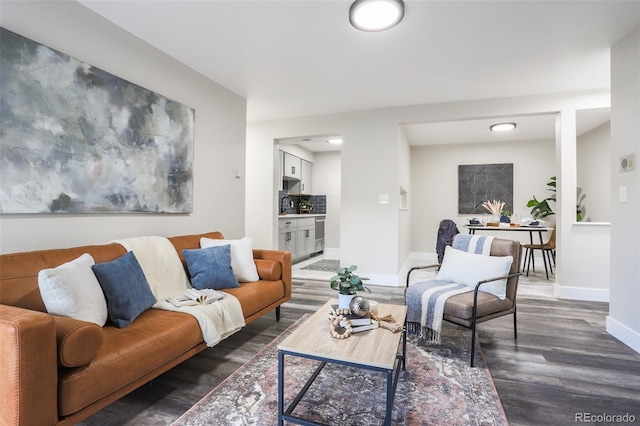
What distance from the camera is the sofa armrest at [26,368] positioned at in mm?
1097

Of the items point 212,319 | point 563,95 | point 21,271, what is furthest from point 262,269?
point 563,95

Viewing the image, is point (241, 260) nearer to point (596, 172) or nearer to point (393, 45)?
point (393, 45)

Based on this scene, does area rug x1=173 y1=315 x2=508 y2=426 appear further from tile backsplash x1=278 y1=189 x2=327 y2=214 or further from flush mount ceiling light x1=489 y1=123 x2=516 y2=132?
tile backsplash x1=278 y1=189 x2=327 y2=214

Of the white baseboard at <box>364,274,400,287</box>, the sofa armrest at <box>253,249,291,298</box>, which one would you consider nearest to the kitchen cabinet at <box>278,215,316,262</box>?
the white baseboard at <box>364,274,400,287</box>

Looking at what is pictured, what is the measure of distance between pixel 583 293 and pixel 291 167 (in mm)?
5170

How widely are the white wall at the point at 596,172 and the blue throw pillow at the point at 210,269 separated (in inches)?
225

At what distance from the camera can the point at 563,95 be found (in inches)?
148

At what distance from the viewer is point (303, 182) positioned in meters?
7.32

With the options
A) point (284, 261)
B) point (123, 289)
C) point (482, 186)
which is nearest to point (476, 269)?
point (284, 261)

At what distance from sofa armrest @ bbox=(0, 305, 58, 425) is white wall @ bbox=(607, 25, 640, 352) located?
11.9 ft

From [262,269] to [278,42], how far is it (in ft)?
6.56

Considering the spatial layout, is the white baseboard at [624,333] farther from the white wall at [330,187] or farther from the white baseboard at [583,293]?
the white wall at [330,187]

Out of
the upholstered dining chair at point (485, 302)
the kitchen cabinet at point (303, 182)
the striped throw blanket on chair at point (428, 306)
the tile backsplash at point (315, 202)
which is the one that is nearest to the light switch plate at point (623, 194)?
the upholstered dining chair at point (485, 302)

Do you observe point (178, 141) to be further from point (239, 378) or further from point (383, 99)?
point (383, 99)
